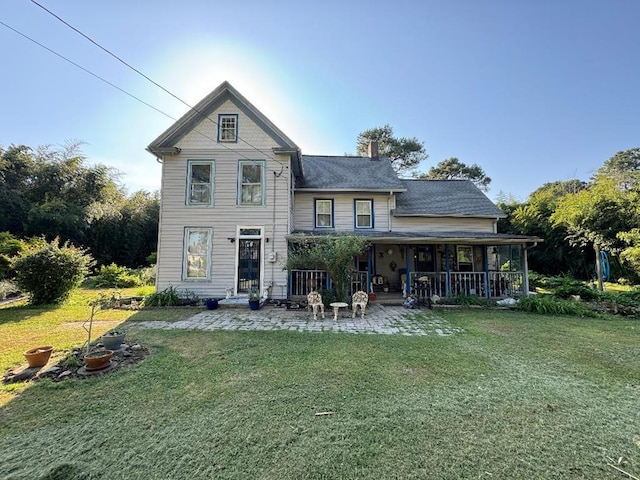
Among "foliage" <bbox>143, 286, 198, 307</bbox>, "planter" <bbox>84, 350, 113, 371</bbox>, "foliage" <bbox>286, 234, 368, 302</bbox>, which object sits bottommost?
"planter" <bbox>84, 350, 113, 371</bbox>

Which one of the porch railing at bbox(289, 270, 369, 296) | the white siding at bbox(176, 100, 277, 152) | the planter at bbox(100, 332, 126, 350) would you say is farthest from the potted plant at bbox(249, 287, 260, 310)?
the white siding at bbox(176, 100, 277, 152)

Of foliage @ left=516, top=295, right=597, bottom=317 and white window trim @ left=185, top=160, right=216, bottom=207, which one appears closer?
foliage @ left=516, top=295, right=597, bottom=317

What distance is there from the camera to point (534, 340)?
602cm

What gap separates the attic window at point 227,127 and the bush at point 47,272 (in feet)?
22.8

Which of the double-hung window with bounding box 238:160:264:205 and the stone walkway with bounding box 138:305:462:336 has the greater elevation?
the double-hung window with bounding box 238:160:264:205

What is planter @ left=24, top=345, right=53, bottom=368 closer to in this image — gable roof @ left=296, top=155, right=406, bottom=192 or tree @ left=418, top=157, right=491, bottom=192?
gable roof @ left=296, top=155, right=406, bottom=192

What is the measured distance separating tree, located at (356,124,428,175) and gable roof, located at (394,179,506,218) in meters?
12.7

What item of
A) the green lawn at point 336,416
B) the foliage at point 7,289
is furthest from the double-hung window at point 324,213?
the foliage at point 7,289

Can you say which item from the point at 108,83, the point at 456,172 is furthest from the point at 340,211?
the point at 456,172

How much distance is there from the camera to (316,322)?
754 centimetres

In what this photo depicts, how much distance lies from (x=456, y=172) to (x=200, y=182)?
2755 centimetres

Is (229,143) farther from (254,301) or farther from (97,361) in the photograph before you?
(97,361)

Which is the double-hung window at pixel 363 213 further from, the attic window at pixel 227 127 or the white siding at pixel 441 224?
the attic window at pixel 227 127

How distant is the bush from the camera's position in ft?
30.2
